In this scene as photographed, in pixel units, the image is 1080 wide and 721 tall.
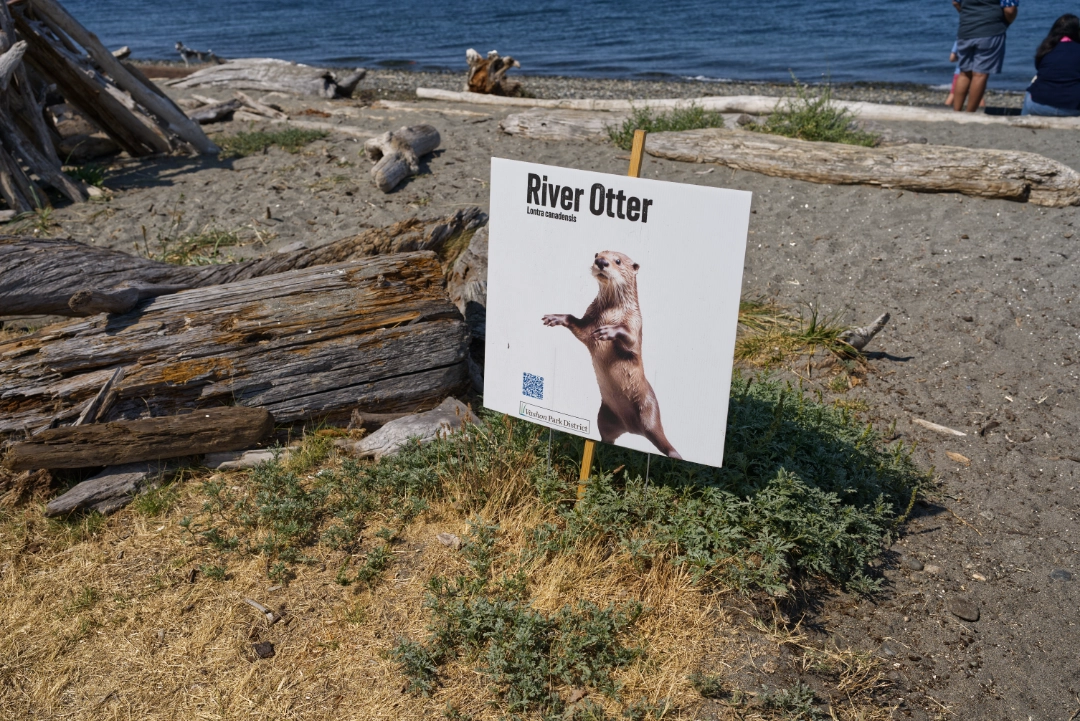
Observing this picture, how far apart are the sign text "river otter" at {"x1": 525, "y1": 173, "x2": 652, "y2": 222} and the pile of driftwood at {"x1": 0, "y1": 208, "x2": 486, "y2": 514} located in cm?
146

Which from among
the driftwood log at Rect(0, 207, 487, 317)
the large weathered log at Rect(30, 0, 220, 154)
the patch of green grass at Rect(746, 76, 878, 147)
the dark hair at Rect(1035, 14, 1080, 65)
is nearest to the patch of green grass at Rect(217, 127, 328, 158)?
the large weathered log at Rect(30, 0, 220, 154)

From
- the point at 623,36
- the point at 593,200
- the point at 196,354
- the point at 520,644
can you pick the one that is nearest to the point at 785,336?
the point at 593,200

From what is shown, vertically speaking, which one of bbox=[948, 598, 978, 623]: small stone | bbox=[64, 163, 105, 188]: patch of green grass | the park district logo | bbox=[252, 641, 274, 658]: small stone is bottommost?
bbox=[252, 641, 274, 658]: small stone

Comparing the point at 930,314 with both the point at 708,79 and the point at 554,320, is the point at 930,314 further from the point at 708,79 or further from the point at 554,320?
the point at 708,79

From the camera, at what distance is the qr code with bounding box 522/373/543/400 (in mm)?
3898

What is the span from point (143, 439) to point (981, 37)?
43.2 ft

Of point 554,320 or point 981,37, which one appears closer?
point 554,320

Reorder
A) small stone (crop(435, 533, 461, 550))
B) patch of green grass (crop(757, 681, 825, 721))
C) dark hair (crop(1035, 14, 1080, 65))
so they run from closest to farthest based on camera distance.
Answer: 1. patch of green grass (crop(757, 681, 825, 721))
2. small stone (crop(435, 533, 461, 550))
3. dark hair (crop(1035, 14, 1080, 65))

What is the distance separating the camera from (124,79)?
31.5ft

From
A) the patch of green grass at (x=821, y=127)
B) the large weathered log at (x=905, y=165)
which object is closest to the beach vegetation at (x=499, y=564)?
the large weathered log at (x=905, y=165)

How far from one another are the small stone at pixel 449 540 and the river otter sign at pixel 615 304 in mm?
695

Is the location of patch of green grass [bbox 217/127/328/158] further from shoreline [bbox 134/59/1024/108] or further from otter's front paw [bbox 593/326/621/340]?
otter's front paw [bbox 593/326/621/340]

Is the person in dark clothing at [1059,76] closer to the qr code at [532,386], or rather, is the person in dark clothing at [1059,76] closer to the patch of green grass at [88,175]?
Answer: the qr code at [532,386]

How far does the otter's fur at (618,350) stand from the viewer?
355cm
